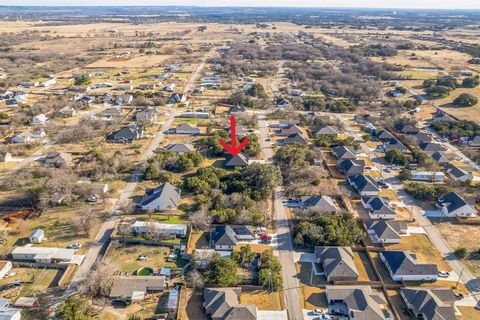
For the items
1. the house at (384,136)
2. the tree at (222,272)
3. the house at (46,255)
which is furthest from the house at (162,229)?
the house at (384,136)

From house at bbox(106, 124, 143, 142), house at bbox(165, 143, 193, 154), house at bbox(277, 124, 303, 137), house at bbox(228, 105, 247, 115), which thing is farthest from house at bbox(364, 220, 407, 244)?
house at bbox(228, 105, 247, 115)

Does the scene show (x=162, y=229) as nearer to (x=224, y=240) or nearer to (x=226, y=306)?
(x=224, y=240)

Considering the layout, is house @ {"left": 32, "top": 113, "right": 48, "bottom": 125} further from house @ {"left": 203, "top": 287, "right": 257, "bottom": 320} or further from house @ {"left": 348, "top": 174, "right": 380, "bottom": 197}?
house @ {"left": 348, "top": 174, "right": 380, "bottom": 197}

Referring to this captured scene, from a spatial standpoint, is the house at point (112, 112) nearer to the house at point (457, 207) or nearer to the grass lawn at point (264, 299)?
the grass lawn at point (264, 299)

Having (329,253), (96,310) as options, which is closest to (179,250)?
(96,310)

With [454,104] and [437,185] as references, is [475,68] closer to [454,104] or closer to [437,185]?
[454,104]

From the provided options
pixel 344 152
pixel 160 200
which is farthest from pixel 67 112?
pixel 344 152

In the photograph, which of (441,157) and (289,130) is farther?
(289,130)

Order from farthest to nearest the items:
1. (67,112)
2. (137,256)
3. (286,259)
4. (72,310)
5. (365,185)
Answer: (67,112)
(365,185)
(137,256)
(286,259)
(72,310)
